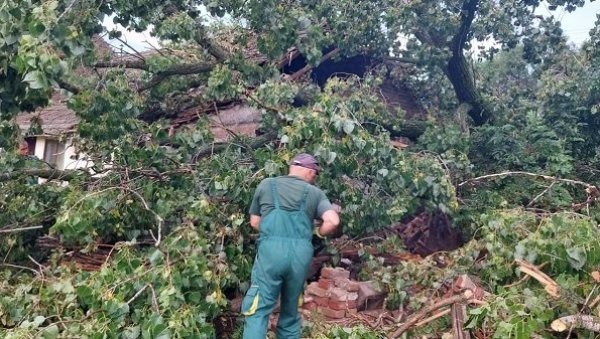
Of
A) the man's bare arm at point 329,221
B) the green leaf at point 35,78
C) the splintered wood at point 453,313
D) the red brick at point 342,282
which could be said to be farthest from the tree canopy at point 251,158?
the man's bare arm at point 329,221

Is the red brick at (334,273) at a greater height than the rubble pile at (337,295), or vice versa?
the red brick at (334,273)

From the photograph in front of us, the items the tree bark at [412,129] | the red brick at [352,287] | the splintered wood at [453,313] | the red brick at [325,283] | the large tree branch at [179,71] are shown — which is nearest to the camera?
the splintered wood at [453,313]

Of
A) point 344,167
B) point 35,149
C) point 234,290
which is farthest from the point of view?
point 35,149

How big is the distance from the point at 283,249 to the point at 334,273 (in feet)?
4.92

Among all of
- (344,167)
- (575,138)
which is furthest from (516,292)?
(575,138)

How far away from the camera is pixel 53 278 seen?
173 inches

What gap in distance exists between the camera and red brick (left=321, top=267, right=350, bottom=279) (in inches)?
→ 206

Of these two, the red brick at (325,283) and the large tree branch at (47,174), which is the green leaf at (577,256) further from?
the large tree branch at (47,174)

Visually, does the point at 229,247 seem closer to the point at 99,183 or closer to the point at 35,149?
the point at 99,183

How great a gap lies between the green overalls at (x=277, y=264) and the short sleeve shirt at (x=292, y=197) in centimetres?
3

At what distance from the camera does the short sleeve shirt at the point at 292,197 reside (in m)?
3.96

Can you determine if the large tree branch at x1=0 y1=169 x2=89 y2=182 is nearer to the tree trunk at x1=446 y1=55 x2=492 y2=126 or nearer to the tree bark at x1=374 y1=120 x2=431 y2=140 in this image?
the tree bark at x1=374 y1=120 x2=431 y2=140

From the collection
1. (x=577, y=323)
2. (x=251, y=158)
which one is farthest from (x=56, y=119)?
(x=577, y=323)

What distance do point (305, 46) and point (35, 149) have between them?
6.21 meters
